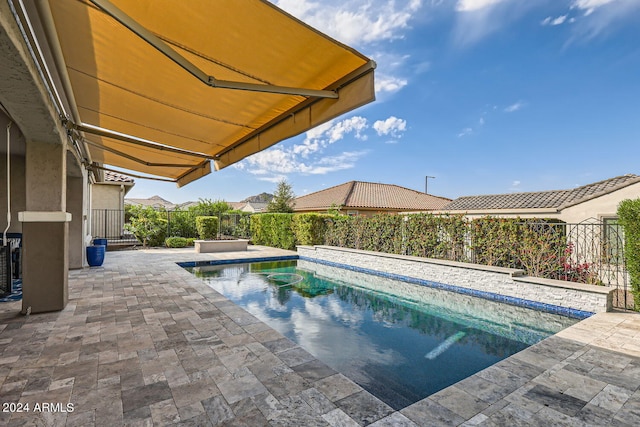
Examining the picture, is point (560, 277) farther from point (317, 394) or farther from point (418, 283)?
point (317, 394)

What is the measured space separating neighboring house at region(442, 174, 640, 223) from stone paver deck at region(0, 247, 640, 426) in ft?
28.7

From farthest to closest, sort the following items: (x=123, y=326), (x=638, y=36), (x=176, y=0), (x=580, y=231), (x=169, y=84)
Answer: (x=638, y=36) < (x=580, y=231) < (x=123, y=326) < (x=169, y=84) < (x=176, y=0)

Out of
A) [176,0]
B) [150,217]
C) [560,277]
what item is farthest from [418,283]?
[150,217]

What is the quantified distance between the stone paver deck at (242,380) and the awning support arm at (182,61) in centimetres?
405

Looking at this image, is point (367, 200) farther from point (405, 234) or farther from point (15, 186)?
point (15, 186)

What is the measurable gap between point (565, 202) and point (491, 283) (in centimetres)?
1077

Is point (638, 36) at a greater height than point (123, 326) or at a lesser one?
greater

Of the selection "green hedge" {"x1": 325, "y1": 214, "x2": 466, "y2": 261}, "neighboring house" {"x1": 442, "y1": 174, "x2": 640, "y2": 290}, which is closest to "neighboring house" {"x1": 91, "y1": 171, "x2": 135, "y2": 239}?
"green hedge" {"x1": 325, "y1": 214, "x2": 466, "y2": 261}

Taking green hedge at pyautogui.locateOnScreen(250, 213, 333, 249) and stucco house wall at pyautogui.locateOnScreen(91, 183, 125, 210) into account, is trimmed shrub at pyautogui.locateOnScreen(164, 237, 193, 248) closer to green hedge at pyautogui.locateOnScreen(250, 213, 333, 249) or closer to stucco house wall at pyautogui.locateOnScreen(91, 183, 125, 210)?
green hedge at pyautogui.locateOnScreen(250, 213, 333, 249)

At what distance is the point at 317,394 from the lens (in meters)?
4.09

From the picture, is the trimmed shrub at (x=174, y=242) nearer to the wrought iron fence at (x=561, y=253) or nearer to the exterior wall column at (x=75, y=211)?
the exterior wall column at (x=75, y=211)

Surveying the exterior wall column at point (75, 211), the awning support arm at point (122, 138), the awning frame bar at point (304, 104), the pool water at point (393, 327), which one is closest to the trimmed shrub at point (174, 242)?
the exterior wall column at point (75, 211)

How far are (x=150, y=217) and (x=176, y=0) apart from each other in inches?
926

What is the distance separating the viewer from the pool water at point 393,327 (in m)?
5.93
